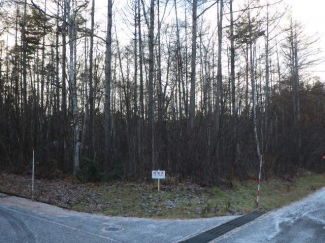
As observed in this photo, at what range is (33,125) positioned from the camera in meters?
17.3

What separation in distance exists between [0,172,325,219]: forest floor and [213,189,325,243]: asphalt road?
95 cm

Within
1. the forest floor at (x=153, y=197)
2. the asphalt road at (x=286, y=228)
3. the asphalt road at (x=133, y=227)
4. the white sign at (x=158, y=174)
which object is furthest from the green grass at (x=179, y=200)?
the asphalt road at (x=286, y=228)

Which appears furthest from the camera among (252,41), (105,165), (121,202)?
(252,41)

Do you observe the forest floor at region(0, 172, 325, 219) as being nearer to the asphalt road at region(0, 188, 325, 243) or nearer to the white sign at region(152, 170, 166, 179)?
the white sign at region(152, 170, 166, 179)

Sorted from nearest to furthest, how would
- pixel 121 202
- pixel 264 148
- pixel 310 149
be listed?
pixel 121 202 → pixel 264 148 → pixel 310 149

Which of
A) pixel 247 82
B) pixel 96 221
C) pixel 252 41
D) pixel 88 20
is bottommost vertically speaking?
pixel 96 221

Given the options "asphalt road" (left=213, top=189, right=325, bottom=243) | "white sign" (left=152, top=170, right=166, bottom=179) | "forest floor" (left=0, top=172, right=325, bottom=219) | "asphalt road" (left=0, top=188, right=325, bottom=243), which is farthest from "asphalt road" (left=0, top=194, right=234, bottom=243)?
"white sign" (left=152, top=170, right=166, bottom=179)

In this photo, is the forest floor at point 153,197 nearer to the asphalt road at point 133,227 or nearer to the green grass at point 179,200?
the green grass at point 179,200

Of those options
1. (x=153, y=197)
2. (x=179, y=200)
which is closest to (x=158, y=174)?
(x=153, y=197)

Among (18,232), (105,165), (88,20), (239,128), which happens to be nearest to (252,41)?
(239,128)

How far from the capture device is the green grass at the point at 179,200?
30.6 feet

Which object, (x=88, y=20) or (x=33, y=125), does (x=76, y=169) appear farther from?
(x=88, y=20)

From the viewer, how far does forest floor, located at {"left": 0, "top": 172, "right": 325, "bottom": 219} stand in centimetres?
945

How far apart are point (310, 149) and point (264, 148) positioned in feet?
21.5
